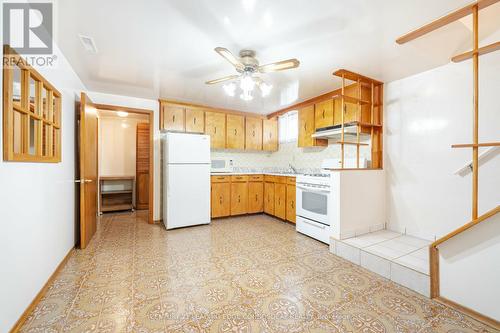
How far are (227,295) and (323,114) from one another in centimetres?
314

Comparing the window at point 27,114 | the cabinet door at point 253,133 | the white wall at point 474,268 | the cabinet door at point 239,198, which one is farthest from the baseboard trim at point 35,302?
the cabinet door at point 253,133

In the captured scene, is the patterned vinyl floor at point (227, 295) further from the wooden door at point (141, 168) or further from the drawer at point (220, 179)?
the wooden door at point (141, 168)

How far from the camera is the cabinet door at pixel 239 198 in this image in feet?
14.7

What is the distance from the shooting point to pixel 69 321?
5.09 feet

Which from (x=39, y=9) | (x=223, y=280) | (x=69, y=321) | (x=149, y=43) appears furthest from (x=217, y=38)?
(x=69, y=321)

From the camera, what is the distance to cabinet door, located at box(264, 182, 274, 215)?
4523 millimetres

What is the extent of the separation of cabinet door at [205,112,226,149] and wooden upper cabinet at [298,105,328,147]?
5.25ft

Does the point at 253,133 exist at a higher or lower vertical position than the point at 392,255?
higher

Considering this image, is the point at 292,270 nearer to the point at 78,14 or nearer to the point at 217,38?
the point at 217,38

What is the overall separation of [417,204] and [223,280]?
2649 millimetres

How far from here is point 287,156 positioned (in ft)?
16.6

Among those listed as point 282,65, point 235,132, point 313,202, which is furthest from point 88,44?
point 313,202

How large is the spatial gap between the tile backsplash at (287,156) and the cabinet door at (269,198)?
747 millimetres

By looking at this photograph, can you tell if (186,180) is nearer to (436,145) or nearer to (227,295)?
(227,295)
